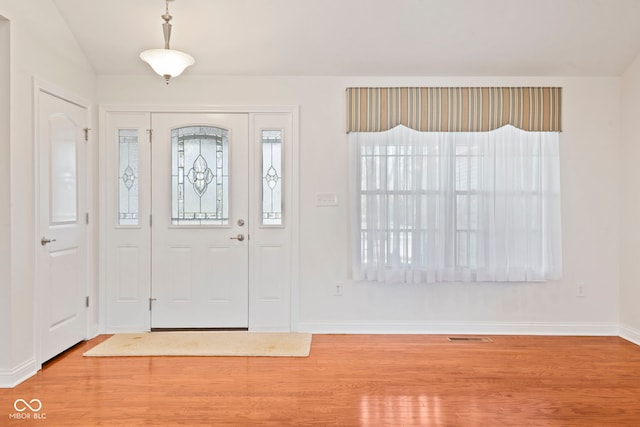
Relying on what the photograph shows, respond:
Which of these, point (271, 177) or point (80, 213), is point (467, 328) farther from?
point (80, 213)

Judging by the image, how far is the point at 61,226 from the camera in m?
3.43

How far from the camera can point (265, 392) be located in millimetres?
2771

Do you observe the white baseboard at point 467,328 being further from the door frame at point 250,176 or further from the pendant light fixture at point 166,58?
the pendant light fixture at point 166,58

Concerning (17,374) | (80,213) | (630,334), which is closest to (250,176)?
(80,213)

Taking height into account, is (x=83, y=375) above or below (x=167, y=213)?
below

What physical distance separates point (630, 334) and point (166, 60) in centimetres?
454

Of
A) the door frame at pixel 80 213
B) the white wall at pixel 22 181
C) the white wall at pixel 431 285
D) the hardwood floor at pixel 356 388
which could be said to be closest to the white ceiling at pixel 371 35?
the white wall at pixel 431 285

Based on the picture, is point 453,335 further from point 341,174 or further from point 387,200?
point 341,174

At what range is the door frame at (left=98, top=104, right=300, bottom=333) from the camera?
399 centimetres

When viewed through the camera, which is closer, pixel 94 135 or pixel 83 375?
pixel 83 375

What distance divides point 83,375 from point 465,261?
3221 mm

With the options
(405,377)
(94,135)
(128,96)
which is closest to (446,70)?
(405,377)

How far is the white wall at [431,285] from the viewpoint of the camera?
4004 mm

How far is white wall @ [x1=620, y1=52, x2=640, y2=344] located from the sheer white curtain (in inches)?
23.9
